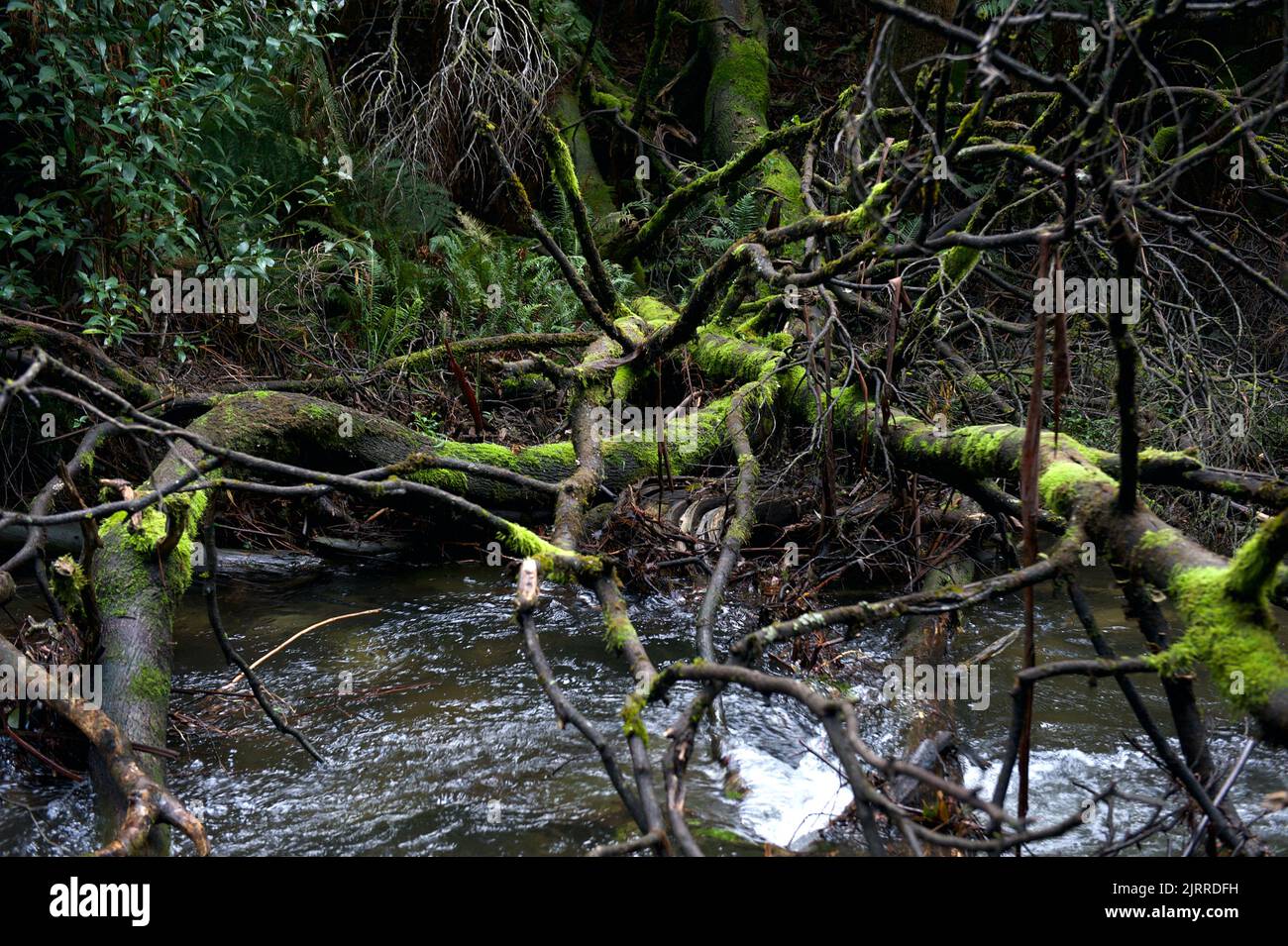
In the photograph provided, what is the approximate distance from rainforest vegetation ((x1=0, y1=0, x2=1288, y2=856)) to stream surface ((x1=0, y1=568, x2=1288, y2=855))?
0.29 ft

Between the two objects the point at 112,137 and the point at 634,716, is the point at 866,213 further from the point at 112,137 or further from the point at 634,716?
the point at 112,137

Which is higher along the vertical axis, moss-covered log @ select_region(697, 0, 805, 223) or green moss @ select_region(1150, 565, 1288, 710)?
moss-covered log @ select_region(697, 0, 805, 223)

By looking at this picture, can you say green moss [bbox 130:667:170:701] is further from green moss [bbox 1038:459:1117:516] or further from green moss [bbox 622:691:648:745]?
green moss [bbox 1038:459:1117:516]

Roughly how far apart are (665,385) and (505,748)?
3.92m

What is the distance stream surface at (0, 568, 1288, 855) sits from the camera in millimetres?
3379

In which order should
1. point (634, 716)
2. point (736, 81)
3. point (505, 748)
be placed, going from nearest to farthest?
1. point (634, 716)
2. point (505, 748)
3. point (736, 81)

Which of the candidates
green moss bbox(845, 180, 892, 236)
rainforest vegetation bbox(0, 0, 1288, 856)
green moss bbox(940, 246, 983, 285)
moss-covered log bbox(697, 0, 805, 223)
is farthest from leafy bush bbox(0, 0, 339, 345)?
moss-covered log bbox(697, 0, 805, 223)

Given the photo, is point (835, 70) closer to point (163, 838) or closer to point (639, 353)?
point (639, 353)

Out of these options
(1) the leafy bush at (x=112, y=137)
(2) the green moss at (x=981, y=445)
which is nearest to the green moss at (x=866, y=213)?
(2) the green moss at (x=981, y=445)

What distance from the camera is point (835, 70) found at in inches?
468

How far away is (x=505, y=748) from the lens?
3.99 meters

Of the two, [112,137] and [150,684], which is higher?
[112,137]

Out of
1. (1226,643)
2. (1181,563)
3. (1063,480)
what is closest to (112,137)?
(1063,480)

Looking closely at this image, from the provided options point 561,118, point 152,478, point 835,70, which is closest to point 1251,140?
point 152,478
